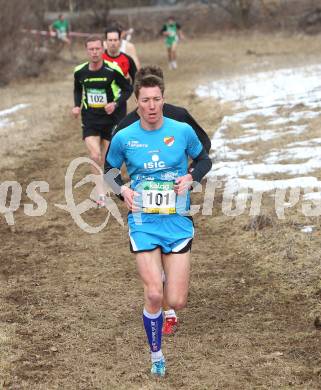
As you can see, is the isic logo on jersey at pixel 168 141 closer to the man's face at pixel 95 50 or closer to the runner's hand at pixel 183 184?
the runner's hand at pixel 183 184

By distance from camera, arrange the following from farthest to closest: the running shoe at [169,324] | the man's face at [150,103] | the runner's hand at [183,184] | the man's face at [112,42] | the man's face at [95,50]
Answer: the man's face at [112,42] < the man's face at [95,50] < the running shoe at [169,324] < the runner's hand at [183,184] < the man's face at [150,103]

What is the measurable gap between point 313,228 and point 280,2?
34.4 metres

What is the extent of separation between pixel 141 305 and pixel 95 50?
3779 mm

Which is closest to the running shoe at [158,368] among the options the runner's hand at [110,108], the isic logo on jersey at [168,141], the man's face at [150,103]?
the isic logo on jersey at [168,141]

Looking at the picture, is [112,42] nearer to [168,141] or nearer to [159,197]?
[168,141]

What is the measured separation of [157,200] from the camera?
507 cm

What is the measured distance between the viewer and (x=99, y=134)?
9.70 meters

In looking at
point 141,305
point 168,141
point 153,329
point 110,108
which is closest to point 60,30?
point 110,108

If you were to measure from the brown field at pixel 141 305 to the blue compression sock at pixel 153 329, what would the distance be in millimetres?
222

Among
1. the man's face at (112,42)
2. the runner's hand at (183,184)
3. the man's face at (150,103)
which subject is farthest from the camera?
the man's face at (112,42)

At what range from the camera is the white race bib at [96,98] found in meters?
9.38

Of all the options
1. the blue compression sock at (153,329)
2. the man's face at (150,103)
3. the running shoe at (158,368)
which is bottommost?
the running shoe at (158,368)

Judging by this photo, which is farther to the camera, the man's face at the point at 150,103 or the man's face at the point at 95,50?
the man's face at the point at 95,50

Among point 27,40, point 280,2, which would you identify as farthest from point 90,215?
point 280,2
